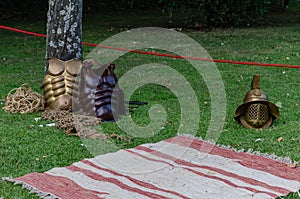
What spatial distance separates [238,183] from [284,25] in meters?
10.4

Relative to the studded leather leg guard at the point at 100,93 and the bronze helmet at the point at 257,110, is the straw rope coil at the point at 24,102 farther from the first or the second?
the bronze helmet at the point at 257,110

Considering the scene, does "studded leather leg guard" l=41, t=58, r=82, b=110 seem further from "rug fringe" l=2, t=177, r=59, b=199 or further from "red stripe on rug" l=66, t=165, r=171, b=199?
"rug fringe" l=2, t=177, r=59, b=199

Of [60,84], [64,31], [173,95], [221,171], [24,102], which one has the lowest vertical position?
[221,171]

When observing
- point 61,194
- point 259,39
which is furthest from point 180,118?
point 259,39

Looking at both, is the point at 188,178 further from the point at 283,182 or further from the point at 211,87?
the point at 211,87

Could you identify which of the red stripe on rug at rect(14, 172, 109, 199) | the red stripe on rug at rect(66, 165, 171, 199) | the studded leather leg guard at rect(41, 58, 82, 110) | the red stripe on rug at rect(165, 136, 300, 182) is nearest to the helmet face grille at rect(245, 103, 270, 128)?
the red stripe on rug at rect(165, 136, 300, 182)

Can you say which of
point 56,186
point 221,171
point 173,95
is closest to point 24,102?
point 173,95

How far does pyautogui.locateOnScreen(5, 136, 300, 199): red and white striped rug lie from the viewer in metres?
3.37

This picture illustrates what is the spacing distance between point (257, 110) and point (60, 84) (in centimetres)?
204

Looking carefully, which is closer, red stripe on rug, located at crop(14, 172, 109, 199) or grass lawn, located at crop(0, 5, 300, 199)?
red stripe on rug, located at crop(14, 172, 109, 199)

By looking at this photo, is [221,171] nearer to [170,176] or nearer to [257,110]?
[170,176]

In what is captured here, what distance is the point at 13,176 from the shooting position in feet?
12.0

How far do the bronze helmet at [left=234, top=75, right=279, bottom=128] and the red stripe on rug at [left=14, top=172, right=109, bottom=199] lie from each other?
6.37ft

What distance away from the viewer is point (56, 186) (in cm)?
345
